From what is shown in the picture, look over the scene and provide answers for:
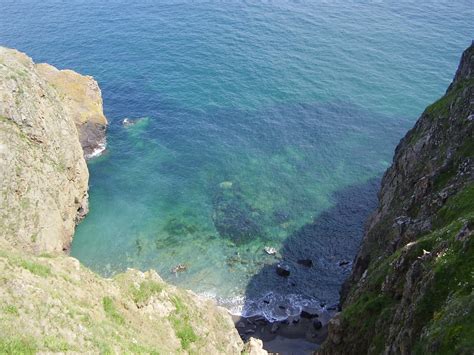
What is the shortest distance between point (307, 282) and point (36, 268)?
158ft

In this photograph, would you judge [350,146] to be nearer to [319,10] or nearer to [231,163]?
[231,163]

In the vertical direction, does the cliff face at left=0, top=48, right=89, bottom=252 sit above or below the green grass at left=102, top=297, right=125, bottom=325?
below

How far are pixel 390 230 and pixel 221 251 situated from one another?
32.4 m

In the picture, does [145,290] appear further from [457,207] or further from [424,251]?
[457,207]

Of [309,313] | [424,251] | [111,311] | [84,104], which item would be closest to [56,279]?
[111,311]

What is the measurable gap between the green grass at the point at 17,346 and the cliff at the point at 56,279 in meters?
0.06

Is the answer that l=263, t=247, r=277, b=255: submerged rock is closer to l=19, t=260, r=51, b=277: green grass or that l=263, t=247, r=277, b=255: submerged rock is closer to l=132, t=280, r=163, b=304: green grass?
l=132, t=280, r=163, b=304: green grass

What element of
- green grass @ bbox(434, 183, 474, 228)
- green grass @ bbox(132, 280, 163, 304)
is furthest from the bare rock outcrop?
green grass @ bbox(434, 183, 474, 228)

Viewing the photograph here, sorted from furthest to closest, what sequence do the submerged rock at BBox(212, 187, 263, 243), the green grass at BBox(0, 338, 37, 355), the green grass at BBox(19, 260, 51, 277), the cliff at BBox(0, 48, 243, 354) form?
the submerged rock at BBox(212, 187, 263, 243)
the green grass at BBox(19, 260, 51, 277)
the cliff at BBox(0, 48, 243, 354)
the green grass at BBox(0, 338, 37, 355)

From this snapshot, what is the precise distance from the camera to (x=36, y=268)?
120 ft

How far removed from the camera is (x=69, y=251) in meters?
78.2

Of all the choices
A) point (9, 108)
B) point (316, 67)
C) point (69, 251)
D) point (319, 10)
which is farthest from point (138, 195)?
point (319, 10)

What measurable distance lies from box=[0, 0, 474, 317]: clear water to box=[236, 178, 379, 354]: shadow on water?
1.00ft

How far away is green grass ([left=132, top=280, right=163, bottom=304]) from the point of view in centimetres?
4333
